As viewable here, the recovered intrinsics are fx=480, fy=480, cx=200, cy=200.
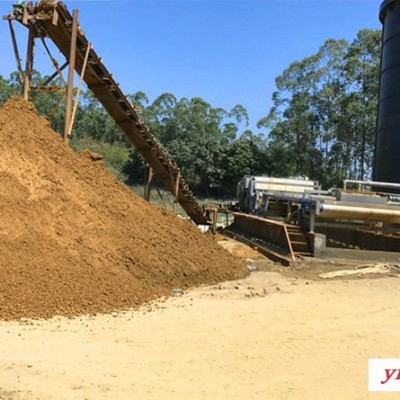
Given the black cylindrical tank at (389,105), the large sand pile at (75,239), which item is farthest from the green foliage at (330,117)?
the large sand pile at (75,239)

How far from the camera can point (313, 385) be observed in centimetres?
423

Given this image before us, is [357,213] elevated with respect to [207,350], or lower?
elevated

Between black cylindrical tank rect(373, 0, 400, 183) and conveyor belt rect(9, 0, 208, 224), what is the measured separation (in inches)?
304

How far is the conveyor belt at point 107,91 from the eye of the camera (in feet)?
37.9

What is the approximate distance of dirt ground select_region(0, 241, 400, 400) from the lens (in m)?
4.10

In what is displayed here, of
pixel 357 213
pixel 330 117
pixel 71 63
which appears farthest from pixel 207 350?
pixel 330 117

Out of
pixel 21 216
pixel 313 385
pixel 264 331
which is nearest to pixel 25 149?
pixel 21 216

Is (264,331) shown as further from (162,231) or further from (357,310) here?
(162,231)

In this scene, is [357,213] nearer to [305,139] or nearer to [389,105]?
[389,105]

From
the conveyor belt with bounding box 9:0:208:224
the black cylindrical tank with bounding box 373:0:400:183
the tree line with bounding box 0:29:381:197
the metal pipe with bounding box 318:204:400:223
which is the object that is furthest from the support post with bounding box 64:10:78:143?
the tree line with bounding box 0:29:381:197

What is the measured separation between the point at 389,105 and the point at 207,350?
16746mm

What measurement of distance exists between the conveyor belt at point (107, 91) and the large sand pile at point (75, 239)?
2587 mm

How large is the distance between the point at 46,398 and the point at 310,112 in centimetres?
4085

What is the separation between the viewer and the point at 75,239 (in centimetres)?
822
